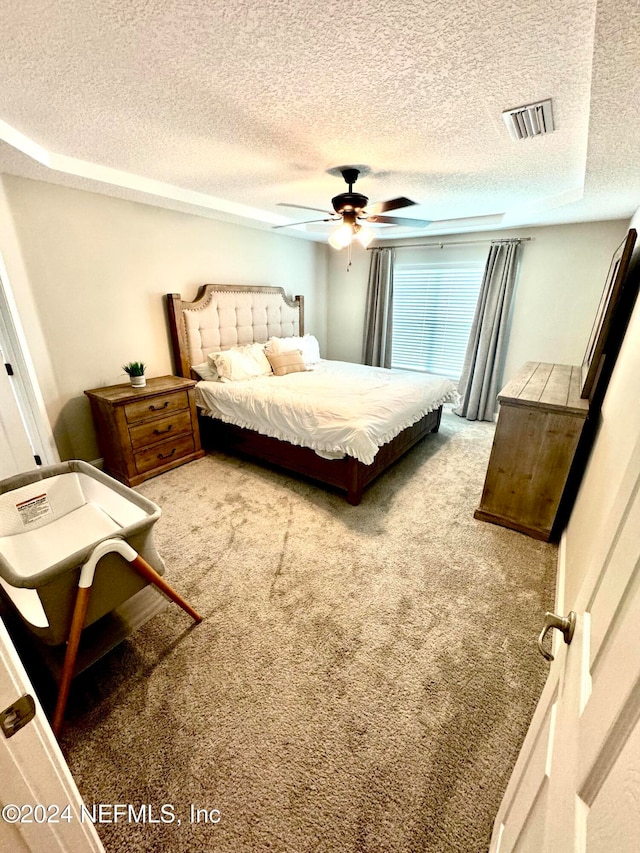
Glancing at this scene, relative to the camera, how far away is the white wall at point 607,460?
135 centimetres

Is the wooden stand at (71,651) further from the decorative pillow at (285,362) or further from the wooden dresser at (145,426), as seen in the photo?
the decorative pillow at (285,362)

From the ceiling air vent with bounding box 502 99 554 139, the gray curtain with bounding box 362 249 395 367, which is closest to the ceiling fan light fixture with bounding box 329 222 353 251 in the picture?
the ceiling air vent with bounding box 502 99 554 139

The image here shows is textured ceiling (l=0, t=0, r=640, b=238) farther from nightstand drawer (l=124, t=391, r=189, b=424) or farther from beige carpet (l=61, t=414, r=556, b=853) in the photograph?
beige carpet (l=61, t=414, r=556, b=853)

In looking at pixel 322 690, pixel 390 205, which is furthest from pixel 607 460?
pixel 390 205

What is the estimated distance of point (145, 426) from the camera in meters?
2.96

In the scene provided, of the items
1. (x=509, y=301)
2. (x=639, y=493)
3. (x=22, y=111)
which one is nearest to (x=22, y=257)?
(x=22, y=111)

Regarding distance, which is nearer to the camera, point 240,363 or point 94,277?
point 94,277

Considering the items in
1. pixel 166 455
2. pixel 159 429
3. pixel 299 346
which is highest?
pixel 299 346

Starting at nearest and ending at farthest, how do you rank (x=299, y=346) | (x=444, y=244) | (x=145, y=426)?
(x=145, y=426) < (x=299, y=346) < (x=444, y=244)

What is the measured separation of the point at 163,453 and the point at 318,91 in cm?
276

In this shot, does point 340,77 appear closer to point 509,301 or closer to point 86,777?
point 86,777

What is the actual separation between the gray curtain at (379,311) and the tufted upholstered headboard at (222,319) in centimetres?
120

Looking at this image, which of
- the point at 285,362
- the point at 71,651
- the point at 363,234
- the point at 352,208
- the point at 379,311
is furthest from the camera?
the point at 379,311

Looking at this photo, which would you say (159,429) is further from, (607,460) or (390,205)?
(607,460)
